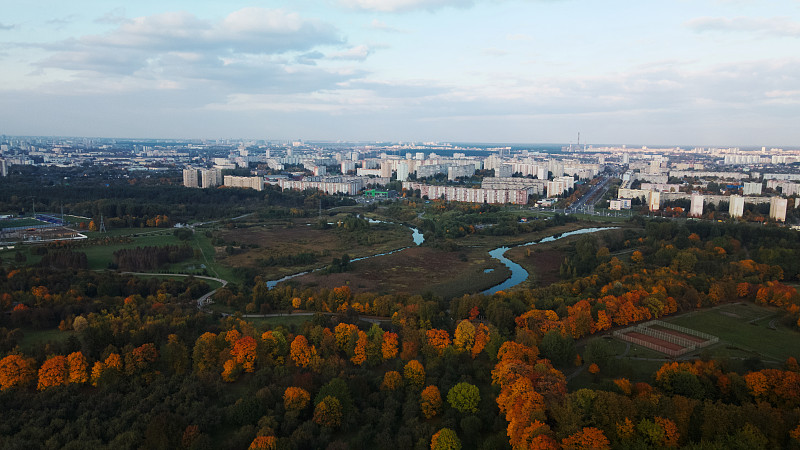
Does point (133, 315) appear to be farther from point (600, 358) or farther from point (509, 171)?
point (509, 171)

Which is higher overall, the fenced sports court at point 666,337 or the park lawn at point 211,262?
the fenced sports court at point 666,337

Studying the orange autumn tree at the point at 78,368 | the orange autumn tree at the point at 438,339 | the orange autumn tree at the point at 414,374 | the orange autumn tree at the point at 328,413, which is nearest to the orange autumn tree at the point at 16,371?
the orange autumn tree at the point at 78,368

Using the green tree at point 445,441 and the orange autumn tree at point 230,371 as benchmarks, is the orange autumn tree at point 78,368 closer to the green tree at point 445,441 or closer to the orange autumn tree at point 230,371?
the orange autumn tree at point 230,371

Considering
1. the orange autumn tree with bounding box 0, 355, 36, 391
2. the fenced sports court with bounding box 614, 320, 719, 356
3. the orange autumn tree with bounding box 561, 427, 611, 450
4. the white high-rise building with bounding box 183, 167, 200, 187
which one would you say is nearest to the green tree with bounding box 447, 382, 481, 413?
the orange autumn tree with bounding box 561, 427, 611, 450

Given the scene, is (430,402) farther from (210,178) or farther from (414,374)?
(210,178)

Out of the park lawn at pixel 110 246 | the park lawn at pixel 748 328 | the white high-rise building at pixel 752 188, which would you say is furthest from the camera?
the white high-rise building at pixel 752 188

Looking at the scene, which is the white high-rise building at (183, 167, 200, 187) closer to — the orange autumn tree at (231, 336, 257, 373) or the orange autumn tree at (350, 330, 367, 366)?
the orange autumn tree at (231, 336, 257, 373)

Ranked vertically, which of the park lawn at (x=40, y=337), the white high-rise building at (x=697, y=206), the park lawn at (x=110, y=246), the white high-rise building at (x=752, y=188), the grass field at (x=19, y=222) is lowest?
the park lawn at (x=40, y=337)

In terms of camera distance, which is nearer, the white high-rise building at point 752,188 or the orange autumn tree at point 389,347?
the orange autumn tree at point 389,347
